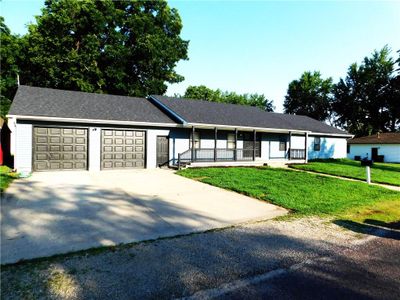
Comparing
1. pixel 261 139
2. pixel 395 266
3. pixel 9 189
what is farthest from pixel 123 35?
pixel 395 266

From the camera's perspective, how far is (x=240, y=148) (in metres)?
20.1

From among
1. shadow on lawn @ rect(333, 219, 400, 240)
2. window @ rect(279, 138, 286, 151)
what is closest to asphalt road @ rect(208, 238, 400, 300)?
shadow on lawn @ rect(333, 219, 400, 240)

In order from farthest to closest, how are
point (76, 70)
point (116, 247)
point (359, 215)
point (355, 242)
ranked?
point (76, 70), point (359, 215), point (355, 242), point (116, 247)

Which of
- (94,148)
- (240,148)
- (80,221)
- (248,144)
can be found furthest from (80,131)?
(248,144)

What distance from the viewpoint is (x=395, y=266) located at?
13.9 feet

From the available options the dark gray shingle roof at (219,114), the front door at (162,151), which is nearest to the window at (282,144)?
the dark gray shingle roof at (219,114)

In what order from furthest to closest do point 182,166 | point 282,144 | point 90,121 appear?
point 282,144
point 182,166
point 90,121

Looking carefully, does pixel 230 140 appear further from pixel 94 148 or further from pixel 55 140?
pixel 55 140

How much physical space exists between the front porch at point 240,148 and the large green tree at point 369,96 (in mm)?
30865

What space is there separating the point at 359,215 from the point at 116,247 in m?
6.10

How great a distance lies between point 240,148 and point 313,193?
1067 cm

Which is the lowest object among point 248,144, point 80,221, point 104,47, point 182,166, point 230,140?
point 80,221

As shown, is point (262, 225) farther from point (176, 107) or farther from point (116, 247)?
point (176, 107)

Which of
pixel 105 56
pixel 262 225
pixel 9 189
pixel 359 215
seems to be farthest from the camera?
pixel 105 56
